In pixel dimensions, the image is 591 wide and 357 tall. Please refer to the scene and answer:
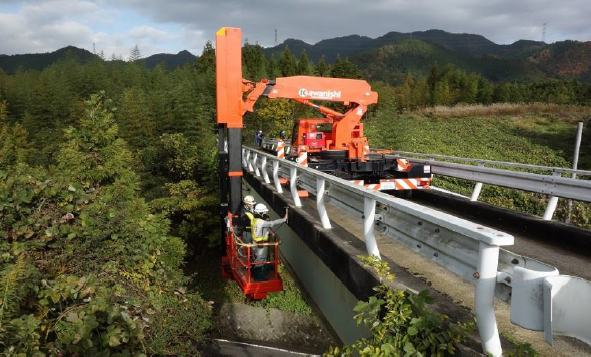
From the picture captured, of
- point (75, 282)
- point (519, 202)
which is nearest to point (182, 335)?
point (75, 282)

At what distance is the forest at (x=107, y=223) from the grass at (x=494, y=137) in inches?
160

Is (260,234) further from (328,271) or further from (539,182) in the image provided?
(539,182)

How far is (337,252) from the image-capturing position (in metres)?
4.70

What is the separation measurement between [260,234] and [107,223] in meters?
2.61

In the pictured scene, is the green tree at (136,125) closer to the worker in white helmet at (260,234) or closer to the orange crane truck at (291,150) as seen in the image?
the orange crane truck at (291,150)

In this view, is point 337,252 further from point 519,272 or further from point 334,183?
point 519,272

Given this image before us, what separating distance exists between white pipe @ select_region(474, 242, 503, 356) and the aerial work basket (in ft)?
15.9

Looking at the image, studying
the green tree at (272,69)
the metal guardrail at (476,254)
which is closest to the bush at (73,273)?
the metal guardrail at (476,254)

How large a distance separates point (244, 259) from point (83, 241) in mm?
3047

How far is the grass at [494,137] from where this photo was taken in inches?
1176

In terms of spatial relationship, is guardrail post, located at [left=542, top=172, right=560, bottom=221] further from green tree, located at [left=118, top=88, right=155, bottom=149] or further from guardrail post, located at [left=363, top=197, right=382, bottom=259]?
green tree, located at [left=118, top=88, right=155, bottom=149]

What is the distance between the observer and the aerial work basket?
24.2ft

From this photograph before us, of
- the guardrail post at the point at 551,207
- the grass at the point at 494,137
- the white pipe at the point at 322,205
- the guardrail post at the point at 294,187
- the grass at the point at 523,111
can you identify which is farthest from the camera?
the grass at the point at 523,111

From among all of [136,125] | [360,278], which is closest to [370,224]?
[360,278]
